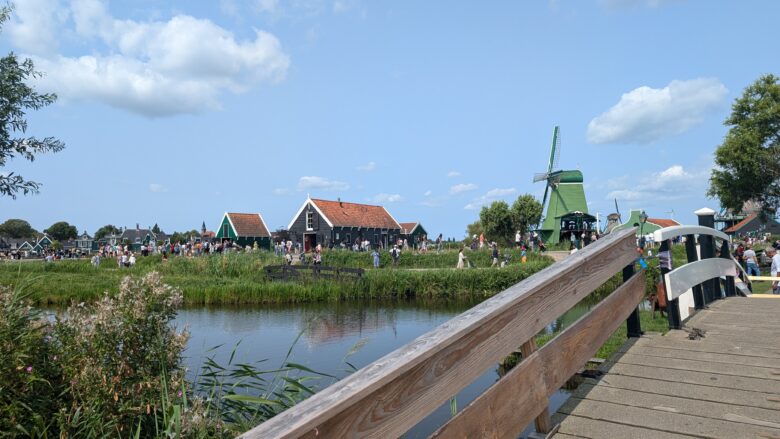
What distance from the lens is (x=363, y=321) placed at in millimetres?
15750

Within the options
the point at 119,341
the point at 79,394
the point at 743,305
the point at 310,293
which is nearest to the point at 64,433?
the point at 79,394

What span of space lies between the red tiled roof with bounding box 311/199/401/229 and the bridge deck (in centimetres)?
4254

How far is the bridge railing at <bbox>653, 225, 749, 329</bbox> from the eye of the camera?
4.16 meters

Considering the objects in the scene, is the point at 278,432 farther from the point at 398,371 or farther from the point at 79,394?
the point at 79,394

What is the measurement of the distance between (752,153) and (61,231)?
97.2 m

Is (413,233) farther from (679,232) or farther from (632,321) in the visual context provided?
(632,321)

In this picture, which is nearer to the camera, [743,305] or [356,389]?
[356,389]

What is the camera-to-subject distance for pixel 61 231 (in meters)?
89.8

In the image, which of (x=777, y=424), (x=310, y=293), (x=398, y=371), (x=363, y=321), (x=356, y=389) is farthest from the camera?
(x=310, y=293)

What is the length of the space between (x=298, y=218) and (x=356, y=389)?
A: 47.3 meters

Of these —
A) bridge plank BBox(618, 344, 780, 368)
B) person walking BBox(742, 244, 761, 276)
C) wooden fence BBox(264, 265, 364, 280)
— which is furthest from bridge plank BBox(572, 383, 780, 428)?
wooden fence BBox(264, 265, 364, 280)

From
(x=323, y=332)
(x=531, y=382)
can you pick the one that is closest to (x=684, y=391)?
(x=531, y=382)

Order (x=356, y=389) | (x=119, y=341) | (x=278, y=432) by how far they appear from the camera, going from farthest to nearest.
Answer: (x=119, y=341) < (x=356, y=389) < (x=278, y=432)

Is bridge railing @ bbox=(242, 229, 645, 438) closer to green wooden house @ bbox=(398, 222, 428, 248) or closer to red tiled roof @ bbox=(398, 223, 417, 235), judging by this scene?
green wooden house @ bbox=(398, 222, 428, 248)
